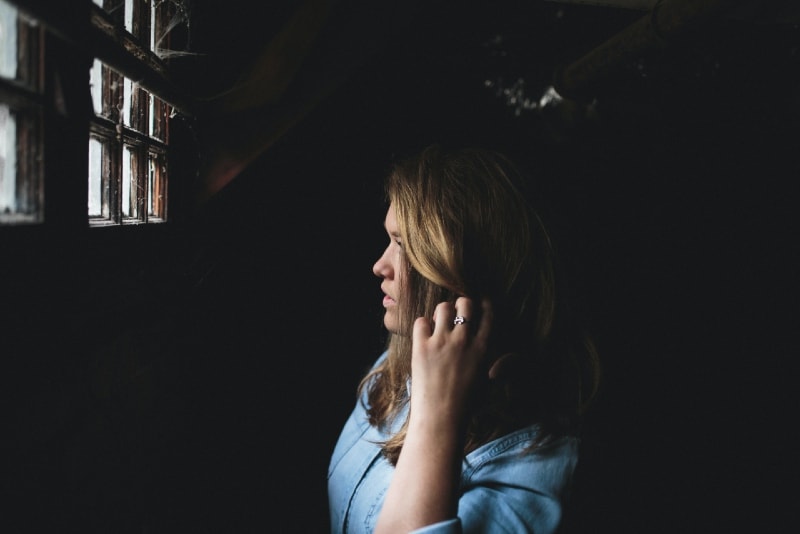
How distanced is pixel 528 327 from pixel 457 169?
512 mm

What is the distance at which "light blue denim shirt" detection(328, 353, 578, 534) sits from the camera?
109 cm

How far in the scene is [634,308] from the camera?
2480 millimetres

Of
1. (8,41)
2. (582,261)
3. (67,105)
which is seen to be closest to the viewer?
(8,41)

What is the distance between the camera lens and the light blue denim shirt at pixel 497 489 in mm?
1093

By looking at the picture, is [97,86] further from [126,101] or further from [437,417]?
[437,417]

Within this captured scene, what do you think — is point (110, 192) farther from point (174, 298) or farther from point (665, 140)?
point (665, 140)

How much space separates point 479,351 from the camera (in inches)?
45.5

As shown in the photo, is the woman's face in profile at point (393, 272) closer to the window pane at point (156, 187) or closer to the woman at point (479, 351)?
the woman at point (479, 351)

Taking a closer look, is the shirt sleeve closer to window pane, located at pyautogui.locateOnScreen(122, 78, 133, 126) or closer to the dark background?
the dark background

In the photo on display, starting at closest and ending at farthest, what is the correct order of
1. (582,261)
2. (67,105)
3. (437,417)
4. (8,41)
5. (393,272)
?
(8,41) < (67,105) < (437,417) < (393,272) < (582,261)

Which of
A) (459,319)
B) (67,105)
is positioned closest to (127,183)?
(67,105)

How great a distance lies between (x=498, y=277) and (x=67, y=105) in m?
1.07

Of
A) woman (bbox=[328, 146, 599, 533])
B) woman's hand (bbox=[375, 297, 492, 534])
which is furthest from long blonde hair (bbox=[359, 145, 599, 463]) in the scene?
woman's hand (bbox=[375, 297, 492, 534])

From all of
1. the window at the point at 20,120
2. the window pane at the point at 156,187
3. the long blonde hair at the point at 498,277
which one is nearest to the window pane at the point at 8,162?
the window at the point at 20,120
